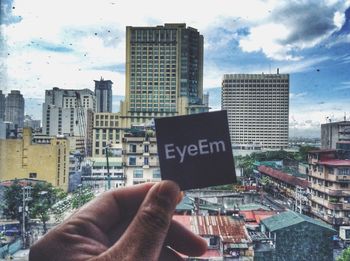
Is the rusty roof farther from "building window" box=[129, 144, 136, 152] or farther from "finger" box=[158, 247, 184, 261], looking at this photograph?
"finger" box=[158, 247, 184, 261]

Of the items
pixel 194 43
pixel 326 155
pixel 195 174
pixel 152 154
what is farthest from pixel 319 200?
pixel 195 174

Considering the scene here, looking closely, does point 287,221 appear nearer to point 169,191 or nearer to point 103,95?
point 169,191

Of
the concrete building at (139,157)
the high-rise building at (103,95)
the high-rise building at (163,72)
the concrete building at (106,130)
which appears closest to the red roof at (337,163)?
the high-rise building at (163,72)

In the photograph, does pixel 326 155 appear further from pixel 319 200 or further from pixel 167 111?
pixel 167 111

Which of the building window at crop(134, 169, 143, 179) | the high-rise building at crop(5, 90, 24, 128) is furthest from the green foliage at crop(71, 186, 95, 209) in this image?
the high-rise building at crop(5, 90, 24, 128)

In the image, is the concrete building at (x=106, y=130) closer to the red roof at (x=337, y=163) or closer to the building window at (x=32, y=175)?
the building window at (x=32, y=175)

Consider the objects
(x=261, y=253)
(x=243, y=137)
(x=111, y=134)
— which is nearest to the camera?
(x=261, y=253)
